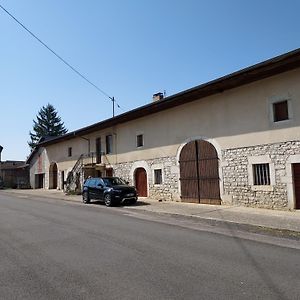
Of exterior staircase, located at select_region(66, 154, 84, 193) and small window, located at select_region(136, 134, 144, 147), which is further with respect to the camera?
exterior staircase, located at select_region(66, 154, 84, 193)

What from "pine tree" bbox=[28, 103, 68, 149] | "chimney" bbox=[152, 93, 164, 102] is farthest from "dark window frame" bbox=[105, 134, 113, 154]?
"pine tree" bbox=[28, 103, 68, 149]

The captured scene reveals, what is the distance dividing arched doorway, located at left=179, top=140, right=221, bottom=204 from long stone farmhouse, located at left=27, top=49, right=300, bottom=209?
52 mm

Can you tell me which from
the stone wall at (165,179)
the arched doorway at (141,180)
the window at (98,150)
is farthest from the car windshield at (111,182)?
the window at (98,150)

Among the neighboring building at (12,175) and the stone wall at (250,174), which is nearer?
the stone wall at (250,174)

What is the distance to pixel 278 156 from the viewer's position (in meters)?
15.4

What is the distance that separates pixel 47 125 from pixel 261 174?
68.7 metres

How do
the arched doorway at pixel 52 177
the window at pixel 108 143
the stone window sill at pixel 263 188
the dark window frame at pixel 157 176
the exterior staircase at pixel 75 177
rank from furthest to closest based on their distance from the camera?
the arched doorway at pixel 52 177 < the exterior staircase at pixel 75 177 < the window at pixel 108 143 < the dark window frame at pixel 157 176 < the stone window sill at pixel 263 188

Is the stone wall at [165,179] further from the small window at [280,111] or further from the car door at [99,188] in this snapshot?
the small window at [280,111]

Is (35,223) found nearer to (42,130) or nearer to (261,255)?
(261,255)

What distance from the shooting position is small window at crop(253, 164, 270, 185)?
52.5 ft

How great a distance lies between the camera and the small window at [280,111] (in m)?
15.4

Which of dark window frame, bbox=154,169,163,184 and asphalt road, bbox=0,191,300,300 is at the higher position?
dark window frame, bbox=154,169,163,184

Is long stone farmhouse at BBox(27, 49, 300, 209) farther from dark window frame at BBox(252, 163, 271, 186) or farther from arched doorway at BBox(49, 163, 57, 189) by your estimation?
arched doorway at BBox(49, 163, 57, 189)

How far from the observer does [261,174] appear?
16.3 metres
